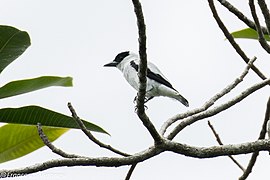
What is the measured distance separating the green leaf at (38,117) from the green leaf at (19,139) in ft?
0.81

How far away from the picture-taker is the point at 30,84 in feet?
9.78

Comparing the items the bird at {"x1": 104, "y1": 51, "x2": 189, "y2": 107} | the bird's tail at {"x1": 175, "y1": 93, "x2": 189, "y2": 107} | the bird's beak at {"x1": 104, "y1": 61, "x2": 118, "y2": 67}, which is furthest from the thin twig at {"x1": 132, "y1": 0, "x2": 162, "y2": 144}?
the bird's beak at {"x1": 104, "y1": 61, "x2": 118, "y2": 67}

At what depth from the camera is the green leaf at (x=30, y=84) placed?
288 cm

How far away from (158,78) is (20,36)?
3.34 m

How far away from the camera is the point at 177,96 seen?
249 inches

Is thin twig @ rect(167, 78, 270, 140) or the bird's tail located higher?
thin twig @ rect(167, 78, 270, 140)

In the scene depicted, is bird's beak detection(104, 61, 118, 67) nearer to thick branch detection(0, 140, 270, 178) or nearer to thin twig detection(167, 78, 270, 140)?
thin twig detection(167, 78, 270, 140)

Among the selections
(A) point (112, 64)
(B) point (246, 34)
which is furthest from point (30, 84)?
(A) point (112, 64)

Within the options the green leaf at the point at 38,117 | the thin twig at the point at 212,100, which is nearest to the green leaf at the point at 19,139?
the green leaf at the point at 38,117

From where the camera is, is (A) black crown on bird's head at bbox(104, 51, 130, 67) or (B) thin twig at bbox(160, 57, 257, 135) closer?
(B) thin twig at bbox(160, 57, 257, 135)

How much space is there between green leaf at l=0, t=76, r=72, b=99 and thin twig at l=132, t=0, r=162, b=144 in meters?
0.90

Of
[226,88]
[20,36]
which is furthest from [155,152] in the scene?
[20,36]

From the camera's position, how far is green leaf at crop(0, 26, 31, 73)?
9.58ft

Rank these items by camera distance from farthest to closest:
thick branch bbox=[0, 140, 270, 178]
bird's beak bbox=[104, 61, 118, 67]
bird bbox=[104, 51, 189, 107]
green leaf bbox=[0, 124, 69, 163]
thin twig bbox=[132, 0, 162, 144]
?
1. bird's beak bbox=[104, 61, 118, 67]
2. bird bbox=[104, 51, 189, 107]
3. green leaf bbox=[0, 124, 69, 163]
4. thick branch bbox=[0, 140, 270, 178]
5. thin twig bbox=[132, 0, 162, 144]
